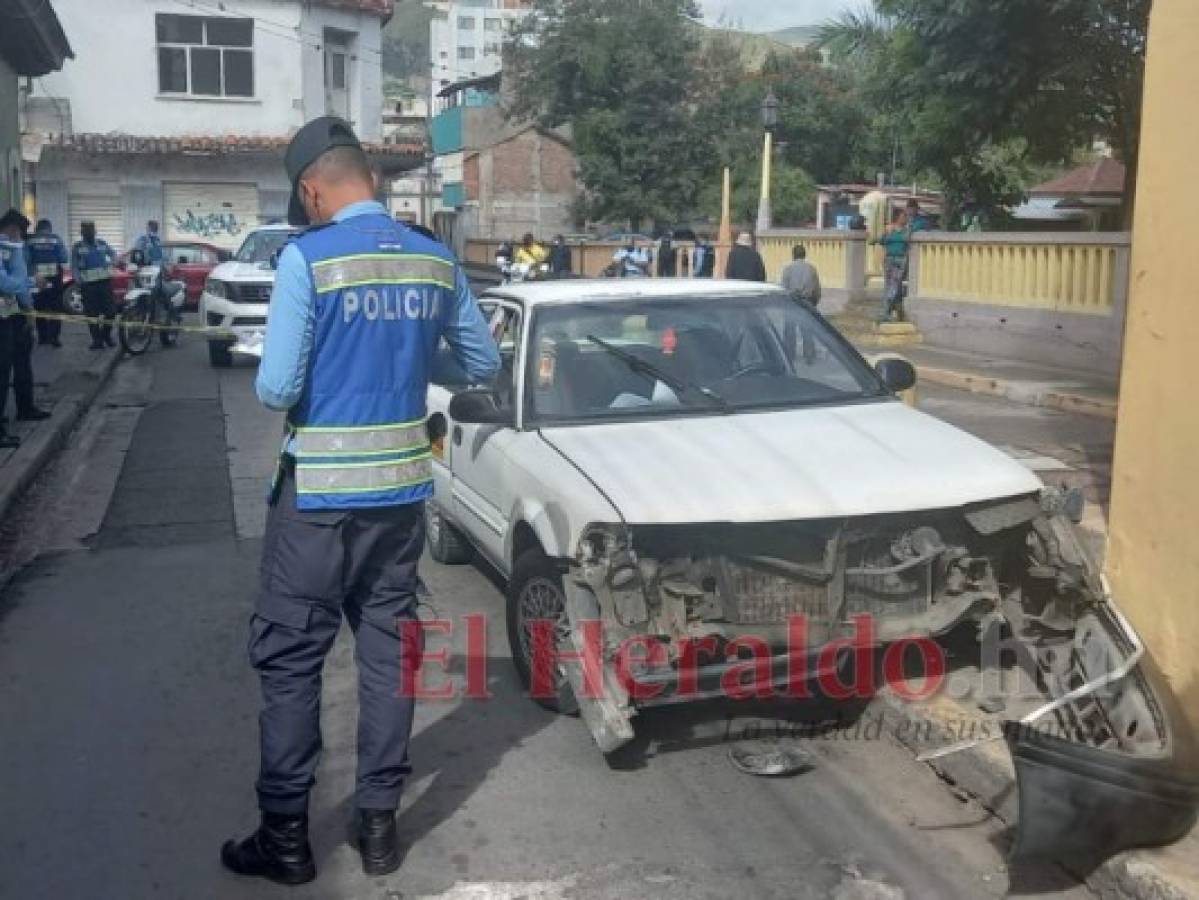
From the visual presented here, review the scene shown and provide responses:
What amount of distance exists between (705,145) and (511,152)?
14.1 m

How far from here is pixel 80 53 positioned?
3186 cm

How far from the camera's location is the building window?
32688 mm

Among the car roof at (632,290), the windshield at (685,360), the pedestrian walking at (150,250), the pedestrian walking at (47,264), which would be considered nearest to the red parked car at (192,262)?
the pedestrian walking at (150,250)

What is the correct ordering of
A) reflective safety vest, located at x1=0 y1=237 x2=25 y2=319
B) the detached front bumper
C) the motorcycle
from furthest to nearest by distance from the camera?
the motorcycle < the detached front bumper < reflective safety vest, located at x1=0 y1=237 x2=25 y2=319

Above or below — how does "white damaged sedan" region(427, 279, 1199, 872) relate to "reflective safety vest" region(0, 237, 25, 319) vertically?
below

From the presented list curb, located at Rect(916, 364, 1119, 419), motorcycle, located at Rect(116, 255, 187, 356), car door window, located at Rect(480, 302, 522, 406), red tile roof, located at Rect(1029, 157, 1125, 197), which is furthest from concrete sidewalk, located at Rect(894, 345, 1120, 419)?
red tile roof, located at Rect(1029, 157, 1125, 197)

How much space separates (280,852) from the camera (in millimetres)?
3756

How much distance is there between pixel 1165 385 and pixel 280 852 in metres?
3.27

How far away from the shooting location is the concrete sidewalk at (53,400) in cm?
954

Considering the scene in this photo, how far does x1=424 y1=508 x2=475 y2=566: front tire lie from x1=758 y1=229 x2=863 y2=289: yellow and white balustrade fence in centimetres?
1515

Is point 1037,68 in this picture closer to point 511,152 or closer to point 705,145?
point 705,145

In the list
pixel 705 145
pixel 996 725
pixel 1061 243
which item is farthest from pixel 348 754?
pixel 705 145

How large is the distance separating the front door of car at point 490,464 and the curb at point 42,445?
3.73 meters

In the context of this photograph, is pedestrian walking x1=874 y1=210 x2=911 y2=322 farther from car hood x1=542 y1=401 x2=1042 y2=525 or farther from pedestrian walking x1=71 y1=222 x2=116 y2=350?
car hood x1=542 y1=401 x2=1042 y2=525
